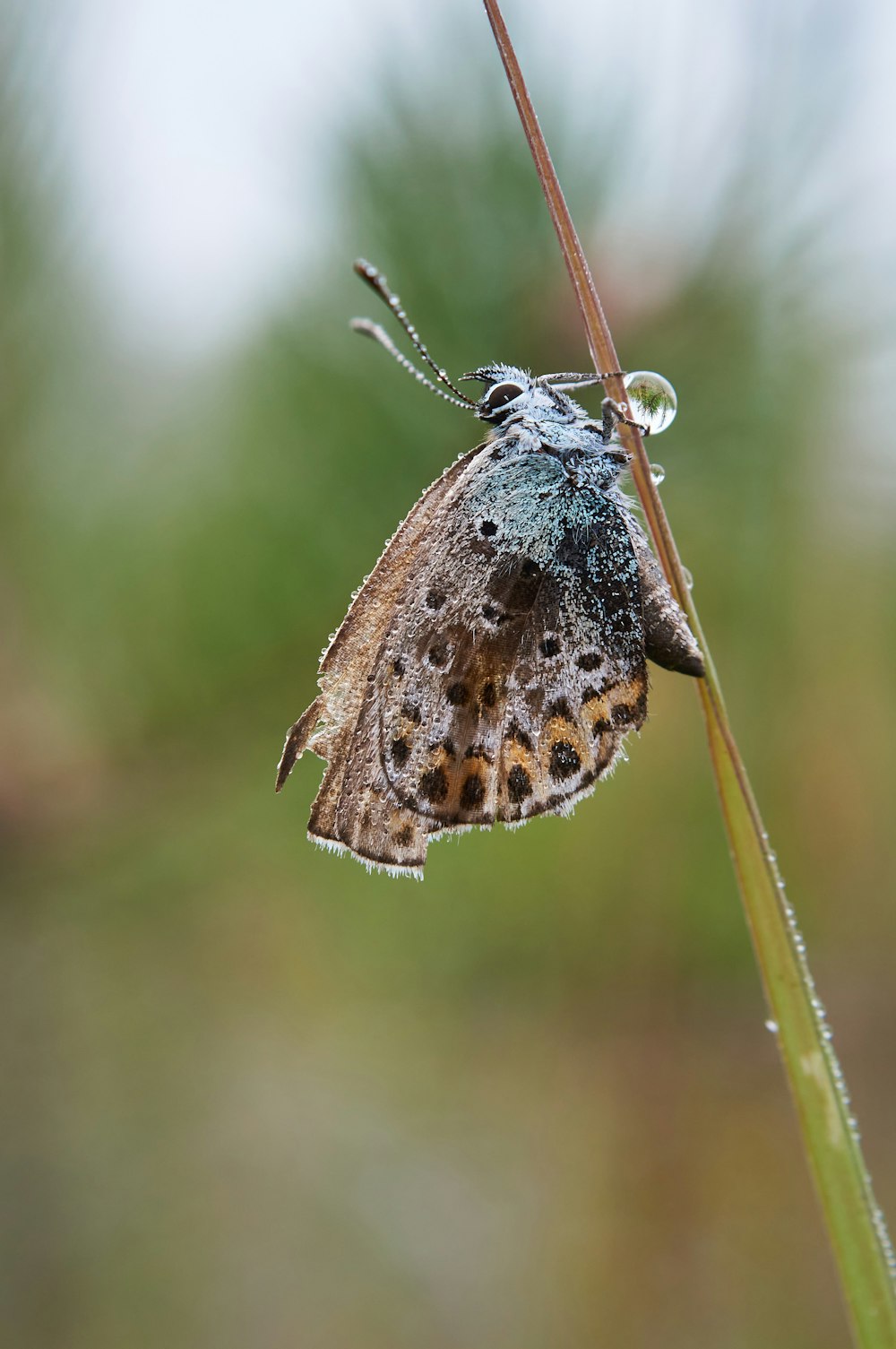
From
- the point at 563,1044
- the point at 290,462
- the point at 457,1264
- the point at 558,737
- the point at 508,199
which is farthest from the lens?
the point at 563,1044

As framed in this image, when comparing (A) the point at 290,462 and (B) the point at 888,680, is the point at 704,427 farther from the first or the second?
(B) the point at 888,680

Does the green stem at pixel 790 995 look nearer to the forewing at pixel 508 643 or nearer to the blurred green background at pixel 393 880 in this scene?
the forewing at pixel 508 643

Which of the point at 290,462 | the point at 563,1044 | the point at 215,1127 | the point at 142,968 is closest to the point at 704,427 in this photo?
the point at 290,462

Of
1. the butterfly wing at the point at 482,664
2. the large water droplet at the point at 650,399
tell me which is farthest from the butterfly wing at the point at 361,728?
the large water droplet at the point at 650,399

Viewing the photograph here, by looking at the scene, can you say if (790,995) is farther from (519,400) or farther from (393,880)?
(393,880)

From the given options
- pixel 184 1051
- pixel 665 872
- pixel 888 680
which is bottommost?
pixel 184 1051

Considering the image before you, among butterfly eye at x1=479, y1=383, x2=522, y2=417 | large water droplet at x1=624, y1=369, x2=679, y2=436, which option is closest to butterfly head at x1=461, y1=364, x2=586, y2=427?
butterfly eye at x1=479, y1=383, x2=522, y2=417
